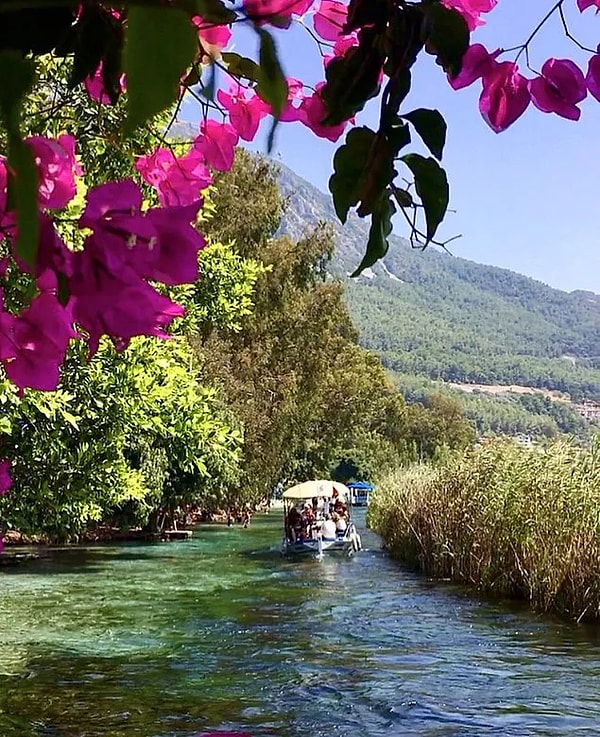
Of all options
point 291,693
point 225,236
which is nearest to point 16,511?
point 291,693

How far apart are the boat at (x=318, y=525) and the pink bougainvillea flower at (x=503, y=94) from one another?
1928 cm

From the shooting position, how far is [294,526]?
71.3ft

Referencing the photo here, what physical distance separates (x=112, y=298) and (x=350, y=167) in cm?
30

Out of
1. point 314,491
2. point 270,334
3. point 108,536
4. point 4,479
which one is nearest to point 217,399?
point 314,491

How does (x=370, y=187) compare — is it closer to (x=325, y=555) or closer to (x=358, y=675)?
(x=358, y=675)

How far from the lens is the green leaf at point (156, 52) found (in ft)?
1.25

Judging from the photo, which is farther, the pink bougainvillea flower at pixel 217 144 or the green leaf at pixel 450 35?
the pink bougainvillea flower at pixel 217 144

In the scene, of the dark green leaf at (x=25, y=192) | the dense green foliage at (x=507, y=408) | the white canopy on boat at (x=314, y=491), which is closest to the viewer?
the dark green leaf at (x=25, y=192)

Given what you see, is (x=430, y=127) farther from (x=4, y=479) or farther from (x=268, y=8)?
(x=4, y=479)

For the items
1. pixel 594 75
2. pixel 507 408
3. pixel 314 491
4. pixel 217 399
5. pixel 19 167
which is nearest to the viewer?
pixel 19 167

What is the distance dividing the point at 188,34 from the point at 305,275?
2610 cm

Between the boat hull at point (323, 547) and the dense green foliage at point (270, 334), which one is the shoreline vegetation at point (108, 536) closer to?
the dense green foliage at point (270, 334)

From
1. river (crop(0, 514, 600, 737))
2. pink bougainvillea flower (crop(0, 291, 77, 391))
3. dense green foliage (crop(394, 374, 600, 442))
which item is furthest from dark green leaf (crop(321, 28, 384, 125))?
dense green foliage (crop(394, 374, 600, 442))

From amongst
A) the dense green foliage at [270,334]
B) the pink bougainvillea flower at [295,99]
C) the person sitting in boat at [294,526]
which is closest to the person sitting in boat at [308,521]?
the person sitting in boat at [294,526]
